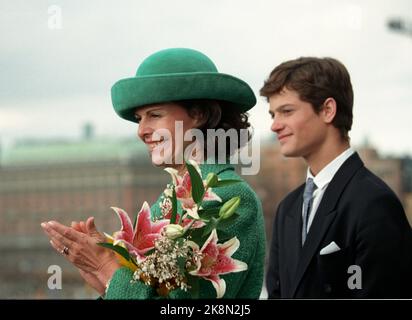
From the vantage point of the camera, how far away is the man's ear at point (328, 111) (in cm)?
279

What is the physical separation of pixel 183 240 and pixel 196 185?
0.14 meters

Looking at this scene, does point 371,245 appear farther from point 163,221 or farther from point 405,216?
point 163,221

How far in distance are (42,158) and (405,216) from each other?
6.20 ft

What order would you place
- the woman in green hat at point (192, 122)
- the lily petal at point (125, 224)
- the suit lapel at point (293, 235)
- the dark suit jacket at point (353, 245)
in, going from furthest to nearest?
1. the suit lapel at point (293, 235)
2. the dark suit jacket at point (353, 245)
3. the woman in green hat at point (192, 122)
4. the lily petal at point (125, 224)

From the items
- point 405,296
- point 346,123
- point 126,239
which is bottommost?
point 405,296

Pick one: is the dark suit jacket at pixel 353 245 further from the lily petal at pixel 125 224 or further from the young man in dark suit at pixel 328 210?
the lily petal at pixel 125 224

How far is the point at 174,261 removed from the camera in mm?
2375

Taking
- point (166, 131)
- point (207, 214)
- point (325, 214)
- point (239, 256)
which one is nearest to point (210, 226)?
point (207, 214)

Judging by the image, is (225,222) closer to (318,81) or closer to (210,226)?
(210,226)

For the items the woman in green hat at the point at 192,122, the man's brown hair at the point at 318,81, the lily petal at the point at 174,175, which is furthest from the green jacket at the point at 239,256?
the man's brown hair at the point at 318,81

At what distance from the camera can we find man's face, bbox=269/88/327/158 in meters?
2.79

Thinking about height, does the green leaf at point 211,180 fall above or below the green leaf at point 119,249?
above

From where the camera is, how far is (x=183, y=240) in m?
2.41

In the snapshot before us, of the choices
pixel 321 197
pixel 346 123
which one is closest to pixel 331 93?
pixel 346 123
